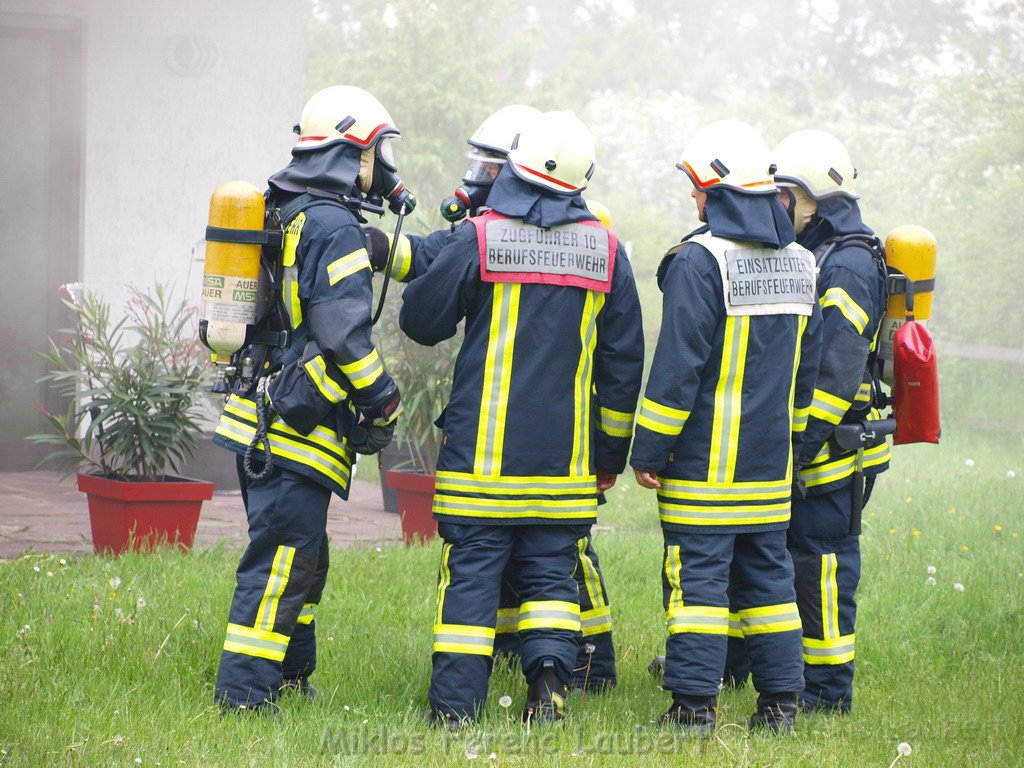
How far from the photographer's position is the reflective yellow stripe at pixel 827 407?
13.4ft

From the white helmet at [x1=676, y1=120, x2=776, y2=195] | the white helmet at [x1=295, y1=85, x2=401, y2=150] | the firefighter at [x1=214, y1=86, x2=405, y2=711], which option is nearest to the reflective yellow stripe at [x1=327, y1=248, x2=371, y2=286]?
the firefighter at [x1=214, y1=86, x2=405, y2=711]

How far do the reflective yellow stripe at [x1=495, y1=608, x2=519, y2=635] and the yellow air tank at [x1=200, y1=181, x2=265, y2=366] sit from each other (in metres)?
1.41

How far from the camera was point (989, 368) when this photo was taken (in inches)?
567

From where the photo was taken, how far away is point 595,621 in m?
4.37

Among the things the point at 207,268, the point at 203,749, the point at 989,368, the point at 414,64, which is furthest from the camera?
the point at 414,64

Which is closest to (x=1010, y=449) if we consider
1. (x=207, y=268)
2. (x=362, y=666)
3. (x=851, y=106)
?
(x=362, y=666)

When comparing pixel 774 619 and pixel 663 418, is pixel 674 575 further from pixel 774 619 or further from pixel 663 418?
pixel 663 418

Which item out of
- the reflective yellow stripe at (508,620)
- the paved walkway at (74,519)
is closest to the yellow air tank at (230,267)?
the reflective yellow stripe at (508,620)

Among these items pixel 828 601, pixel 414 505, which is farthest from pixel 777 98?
pixel 828 601

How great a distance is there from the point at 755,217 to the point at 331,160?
1357 mm

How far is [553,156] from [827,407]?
4.11 ft

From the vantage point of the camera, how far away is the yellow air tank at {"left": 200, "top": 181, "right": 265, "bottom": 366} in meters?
3.71

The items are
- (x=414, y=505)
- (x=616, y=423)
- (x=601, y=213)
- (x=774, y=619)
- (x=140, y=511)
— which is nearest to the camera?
(x=774, y=619)

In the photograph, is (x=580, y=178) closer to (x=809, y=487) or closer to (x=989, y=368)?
(x=809, y=487)
